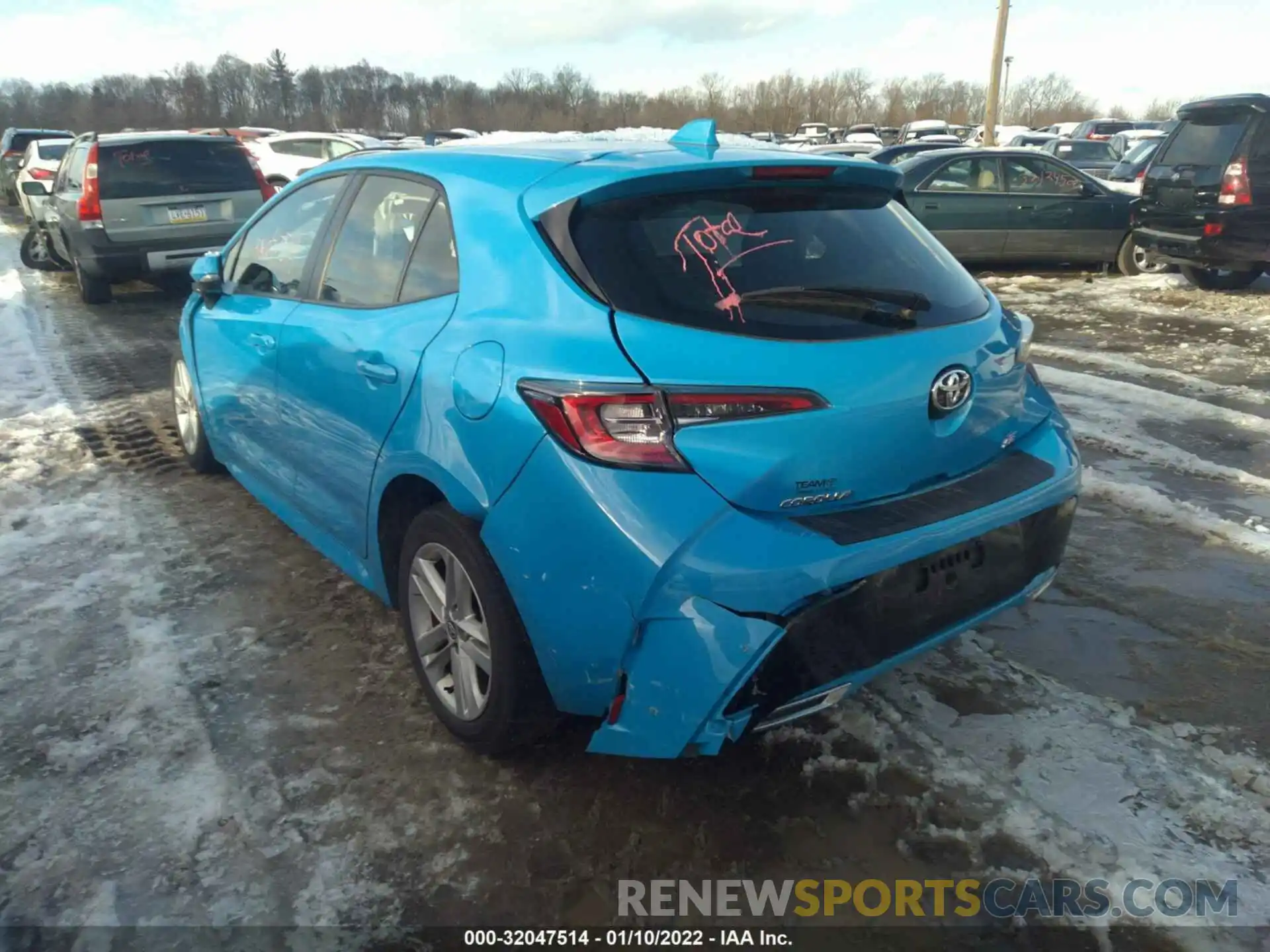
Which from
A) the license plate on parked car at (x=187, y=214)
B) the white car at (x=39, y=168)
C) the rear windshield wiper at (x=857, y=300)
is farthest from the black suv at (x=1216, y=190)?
the white car at (x=39, y=168)

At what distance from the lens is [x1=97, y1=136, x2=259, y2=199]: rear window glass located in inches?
400

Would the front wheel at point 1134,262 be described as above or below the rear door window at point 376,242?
below

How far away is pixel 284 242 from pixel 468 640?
2.06 metres

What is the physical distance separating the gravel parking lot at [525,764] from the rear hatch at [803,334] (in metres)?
0.89

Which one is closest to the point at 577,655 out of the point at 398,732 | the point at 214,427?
the point at 398,732

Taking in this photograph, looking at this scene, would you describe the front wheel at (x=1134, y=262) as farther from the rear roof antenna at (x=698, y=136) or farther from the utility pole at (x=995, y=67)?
the utility pole at (x=995, y=67)

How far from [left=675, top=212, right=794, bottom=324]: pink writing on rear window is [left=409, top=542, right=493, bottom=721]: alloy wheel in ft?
3.25

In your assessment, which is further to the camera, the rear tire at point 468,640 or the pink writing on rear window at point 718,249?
the rear tire at point 468,640

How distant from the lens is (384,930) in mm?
2283

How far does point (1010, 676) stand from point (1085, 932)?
1.08 meters

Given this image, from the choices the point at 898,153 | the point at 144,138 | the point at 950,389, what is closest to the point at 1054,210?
the point at 898,153

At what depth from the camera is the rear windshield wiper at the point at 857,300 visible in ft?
8.01

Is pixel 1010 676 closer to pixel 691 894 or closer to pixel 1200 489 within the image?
pixel 691 894

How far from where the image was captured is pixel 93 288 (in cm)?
1082
